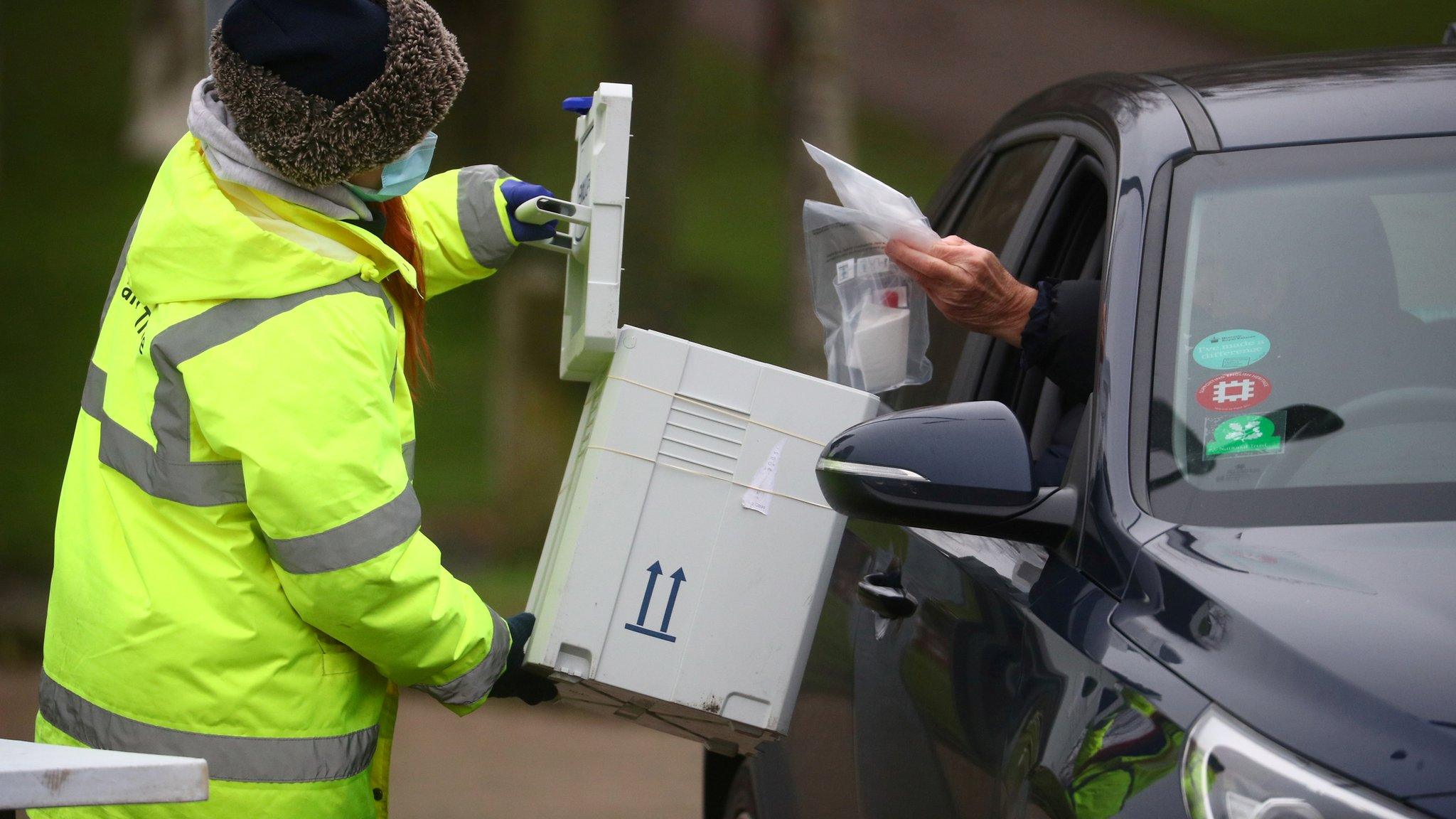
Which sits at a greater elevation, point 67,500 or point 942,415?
point 942,415

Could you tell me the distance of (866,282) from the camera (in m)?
2.87

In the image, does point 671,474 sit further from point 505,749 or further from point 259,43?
point 505,749

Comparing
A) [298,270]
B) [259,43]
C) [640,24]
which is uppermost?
[640,24]

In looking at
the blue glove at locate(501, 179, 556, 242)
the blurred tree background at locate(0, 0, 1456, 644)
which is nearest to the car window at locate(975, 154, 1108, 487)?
the blue glove at locate(501, 179, 556, 242)

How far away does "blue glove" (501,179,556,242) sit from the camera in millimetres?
2941

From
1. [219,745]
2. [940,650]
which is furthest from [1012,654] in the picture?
[219,745]

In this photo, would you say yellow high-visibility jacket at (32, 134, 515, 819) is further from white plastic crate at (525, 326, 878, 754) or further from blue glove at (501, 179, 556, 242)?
blue glove at (501, 179, 556, 242)

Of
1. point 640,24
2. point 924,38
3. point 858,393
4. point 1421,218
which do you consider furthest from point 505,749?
point 924,38

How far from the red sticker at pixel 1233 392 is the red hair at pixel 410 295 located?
1.22 meters

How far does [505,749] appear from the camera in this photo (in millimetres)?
6113

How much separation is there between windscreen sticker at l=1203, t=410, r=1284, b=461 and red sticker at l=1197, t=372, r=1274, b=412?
2 centimetres

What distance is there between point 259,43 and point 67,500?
76 cm

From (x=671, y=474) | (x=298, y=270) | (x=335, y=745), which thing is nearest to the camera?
(x=298, y=270)

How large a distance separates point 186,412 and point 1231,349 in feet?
4.76
